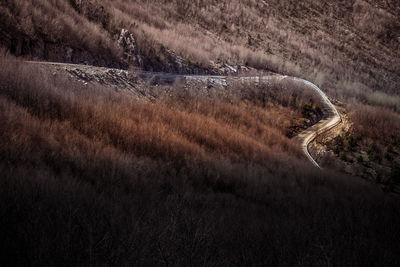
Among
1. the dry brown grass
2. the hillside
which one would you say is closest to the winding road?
the hillside

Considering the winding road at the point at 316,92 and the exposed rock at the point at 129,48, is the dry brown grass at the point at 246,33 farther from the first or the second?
the winding road at the point at 316,92

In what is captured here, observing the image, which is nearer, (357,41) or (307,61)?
(307,61)

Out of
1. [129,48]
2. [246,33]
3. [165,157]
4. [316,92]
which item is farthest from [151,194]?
[246,33]

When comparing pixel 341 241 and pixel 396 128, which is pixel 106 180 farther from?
pixel 396 128

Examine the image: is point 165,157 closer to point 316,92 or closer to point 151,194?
point 151,194

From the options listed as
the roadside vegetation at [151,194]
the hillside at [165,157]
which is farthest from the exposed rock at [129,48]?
the roadside vegetation at [151,194]

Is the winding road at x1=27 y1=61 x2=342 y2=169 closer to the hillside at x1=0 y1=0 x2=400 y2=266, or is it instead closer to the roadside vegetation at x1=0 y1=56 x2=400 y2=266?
the hillside at x1=0 y1=0 x2=400 y2=266

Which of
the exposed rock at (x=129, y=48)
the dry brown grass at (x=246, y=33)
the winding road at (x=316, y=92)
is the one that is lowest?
the winding road at (x=316, y=92)

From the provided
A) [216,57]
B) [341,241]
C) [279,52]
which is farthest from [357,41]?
[341,241]
